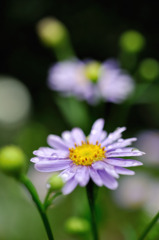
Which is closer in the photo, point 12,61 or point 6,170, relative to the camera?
point 6,170

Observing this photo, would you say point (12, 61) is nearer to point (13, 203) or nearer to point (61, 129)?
point (61, 129)

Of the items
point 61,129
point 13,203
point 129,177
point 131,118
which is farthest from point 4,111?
point 129,177

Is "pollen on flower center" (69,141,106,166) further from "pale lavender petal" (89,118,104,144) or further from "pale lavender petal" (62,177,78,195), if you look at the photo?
"pale lavender petal" (62,177,78,195)

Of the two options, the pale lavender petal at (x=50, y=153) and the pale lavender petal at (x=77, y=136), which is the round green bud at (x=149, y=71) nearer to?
the pale lavender petal at (x=77, y=136)

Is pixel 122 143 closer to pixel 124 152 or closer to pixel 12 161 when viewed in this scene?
pixel 124 152

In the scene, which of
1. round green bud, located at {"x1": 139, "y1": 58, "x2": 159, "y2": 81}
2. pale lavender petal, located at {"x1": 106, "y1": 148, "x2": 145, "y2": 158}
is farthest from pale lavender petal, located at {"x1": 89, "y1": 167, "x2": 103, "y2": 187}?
round green bud, located at {"x1": 139, "y1": 58, "x2": 159, "y2": 81}

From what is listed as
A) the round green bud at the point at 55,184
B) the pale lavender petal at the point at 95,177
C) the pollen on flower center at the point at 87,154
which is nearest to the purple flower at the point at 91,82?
the pollen on flower center at the point at 87,154
